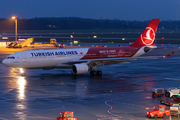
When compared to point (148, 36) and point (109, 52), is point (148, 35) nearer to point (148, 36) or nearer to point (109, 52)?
point (148, 36)

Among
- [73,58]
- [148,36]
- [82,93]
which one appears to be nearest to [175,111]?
[82,93]

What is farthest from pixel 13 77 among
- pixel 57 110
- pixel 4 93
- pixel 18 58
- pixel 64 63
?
pixel 57 110

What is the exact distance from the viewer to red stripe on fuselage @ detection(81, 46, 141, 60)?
50531 mm

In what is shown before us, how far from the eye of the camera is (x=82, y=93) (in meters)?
35.0

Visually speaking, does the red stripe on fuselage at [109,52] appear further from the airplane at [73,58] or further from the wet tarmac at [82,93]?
the wet tarmac at [82,93]

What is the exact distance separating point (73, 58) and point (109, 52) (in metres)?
5.83

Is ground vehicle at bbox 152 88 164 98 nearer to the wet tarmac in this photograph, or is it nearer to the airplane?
the wet tarmac

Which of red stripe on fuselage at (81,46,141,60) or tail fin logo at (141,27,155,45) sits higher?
tail fin logo at (141,27,155,45)

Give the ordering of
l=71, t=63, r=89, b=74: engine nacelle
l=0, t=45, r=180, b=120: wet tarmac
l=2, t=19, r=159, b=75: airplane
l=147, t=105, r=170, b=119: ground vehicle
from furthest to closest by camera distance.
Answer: l=2, t=19, r=159, b=75: airplane
l=71, t=63, r=89, b=74: engine nacelle
l=0, t=45, r=180, b=120: wet tarmac
l=147, t=105, r=170, b=119: ground vehicle

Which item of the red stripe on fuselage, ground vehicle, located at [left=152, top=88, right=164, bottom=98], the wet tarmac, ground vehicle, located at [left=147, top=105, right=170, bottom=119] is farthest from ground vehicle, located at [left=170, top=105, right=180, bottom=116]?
the red stripe on fuselage

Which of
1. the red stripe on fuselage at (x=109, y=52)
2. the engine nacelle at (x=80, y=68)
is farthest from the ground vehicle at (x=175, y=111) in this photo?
the red stripe on fuselage at (x=109, y=52)

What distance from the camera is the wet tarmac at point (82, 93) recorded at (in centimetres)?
2596

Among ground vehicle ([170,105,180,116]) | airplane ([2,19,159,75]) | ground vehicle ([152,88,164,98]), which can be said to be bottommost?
ground vehicle ([170,105,180,116])

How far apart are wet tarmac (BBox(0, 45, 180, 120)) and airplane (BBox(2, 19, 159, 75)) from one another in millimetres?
1547
